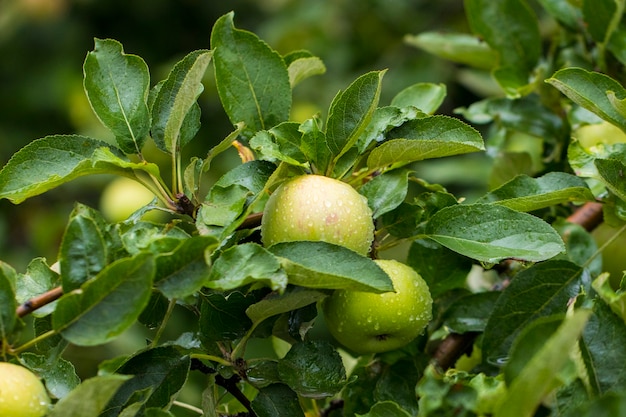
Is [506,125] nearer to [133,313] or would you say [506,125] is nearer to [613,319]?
[613,319]

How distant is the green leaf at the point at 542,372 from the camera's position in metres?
0.47

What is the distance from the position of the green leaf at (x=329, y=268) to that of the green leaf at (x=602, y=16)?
1.83ft

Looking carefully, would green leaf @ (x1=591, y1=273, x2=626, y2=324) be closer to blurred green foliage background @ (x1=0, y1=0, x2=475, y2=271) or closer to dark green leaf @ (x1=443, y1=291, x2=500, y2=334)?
dark green leaf @ (x1=443, y1=291, x2=500, y2=334)

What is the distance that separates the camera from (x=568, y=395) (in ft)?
1.93

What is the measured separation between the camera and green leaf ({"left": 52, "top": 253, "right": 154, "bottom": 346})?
1.91ft

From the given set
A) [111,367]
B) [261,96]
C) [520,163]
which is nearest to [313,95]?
[520,163]

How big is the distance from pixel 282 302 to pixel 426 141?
18cm

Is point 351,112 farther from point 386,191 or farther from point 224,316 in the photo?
point 224,316

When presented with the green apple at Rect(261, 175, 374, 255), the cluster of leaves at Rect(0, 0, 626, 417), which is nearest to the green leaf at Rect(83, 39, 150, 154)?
the cluster of leaves at Rect(0, 0, 626, 417)

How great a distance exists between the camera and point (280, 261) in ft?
2.10

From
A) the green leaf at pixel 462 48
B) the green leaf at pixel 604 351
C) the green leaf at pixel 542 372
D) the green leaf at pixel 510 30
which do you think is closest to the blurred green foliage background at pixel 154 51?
the green leaf at pixel 462 48

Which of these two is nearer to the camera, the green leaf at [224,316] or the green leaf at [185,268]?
the green leaf at [185,268]

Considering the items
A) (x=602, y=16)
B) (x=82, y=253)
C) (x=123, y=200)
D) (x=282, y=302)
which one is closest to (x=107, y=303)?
(x=82, y=253)

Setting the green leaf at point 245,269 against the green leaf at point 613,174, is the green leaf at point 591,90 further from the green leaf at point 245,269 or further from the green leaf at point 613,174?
the green leaf at point 245,269
